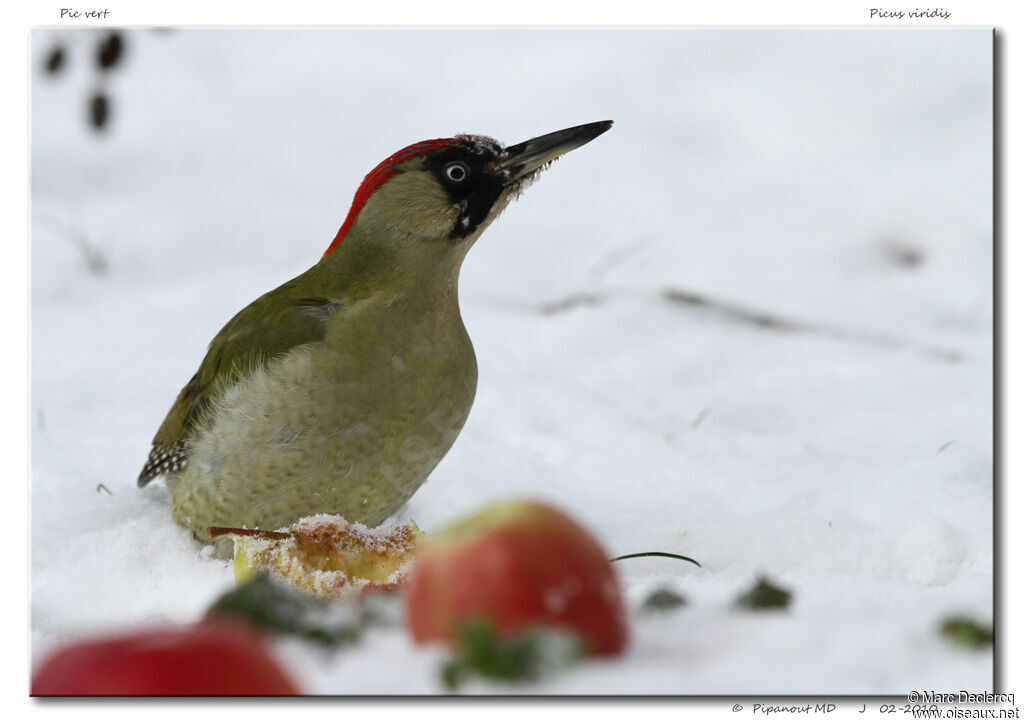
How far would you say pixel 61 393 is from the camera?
129 inches

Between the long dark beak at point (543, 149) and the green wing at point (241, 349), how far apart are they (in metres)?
0.47

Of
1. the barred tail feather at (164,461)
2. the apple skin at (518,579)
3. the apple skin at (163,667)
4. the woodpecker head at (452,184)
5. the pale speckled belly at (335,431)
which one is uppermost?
the woodpecker head at (452,184)

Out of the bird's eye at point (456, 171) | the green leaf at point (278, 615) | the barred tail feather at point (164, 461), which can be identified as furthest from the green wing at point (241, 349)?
the green leaf at point (278, 615)

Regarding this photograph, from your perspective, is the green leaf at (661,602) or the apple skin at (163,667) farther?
the green leaf at (661,602)

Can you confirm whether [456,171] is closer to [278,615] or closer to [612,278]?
[278,615]

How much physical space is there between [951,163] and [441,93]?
1776 mm

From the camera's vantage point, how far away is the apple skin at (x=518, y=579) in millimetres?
1274

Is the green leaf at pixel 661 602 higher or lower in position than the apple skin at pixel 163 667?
lower

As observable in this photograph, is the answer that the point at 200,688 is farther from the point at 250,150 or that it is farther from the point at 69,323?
the point at 250,150

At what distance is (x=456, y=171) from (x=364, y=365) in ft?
1.52

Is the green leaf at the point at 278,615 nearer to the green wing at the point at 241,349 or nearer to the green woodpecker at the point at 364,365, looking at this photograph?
the green woodpecker at the point at 364,365

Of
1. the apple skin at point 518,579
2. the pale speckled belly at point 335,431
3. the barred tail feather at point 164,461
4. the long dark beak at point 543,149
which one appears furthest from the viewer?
the barred tail feather at point 164,461

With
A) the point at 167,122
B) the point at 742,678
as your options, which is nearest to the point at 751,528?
the point at 742,678

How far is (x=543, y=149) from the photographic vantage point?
2.45 metres
